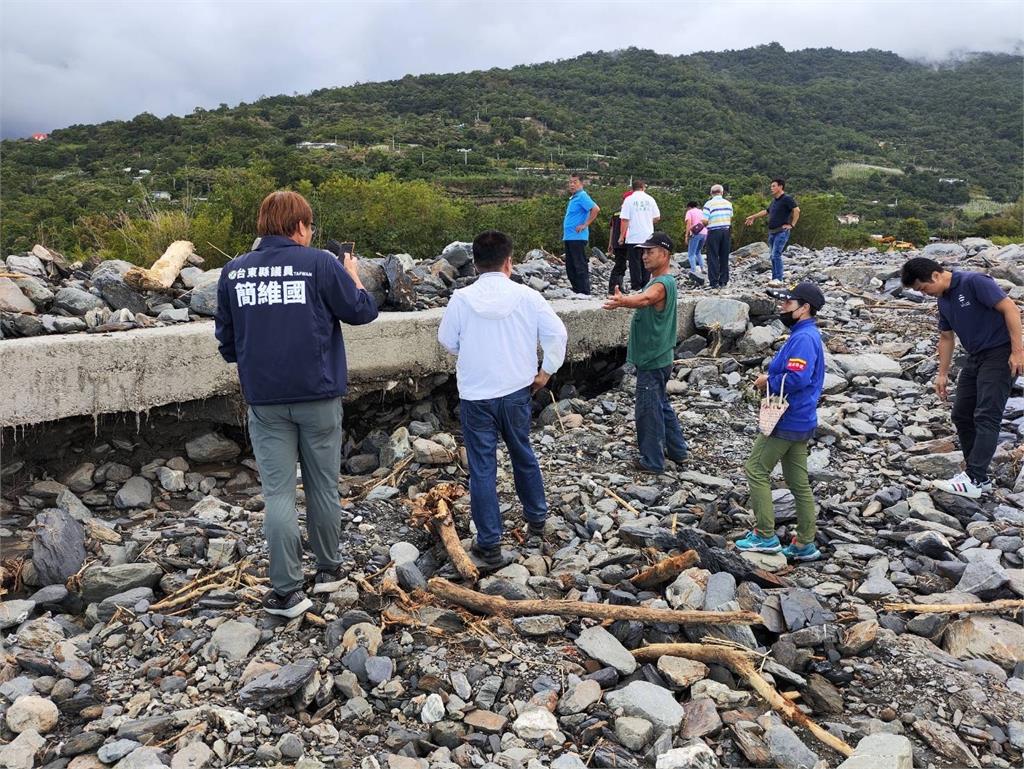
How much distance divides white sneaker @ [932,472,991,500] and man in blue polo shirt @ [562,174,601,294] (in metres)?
4.70

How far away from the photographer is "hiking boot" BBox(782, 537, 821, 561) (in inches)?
164

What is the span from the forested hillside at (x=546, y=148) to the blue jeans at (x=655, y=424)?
19.6ft

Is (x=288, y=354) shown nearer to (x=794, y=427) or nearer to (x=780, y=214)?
(x=794, y=427)

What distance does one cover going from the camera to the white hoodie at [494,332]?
3922 millimetres

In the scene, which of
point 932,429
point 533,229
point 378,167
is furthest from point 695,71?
point 932,429

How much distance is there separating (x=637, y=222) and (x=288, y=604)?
647 centimetres

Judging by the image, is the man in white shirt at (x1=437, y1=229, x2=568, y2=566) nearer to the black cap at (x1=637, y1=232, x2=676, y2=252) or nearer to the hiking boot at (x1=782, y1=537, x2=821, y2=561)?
the black cap at (x1=637, y1=232, x2=676, y2=252)

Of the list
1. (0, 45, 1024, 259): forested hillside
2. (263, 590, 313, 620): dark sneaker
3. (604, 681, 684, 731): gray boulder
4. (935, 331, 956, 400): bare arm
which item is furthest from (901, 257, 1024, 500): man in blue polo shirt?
(0, 45, 1024, 259): forested hillside

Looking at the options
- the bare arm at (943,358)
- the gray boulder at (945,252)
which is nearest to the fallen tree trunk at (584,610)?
the bare arm at (943,358)

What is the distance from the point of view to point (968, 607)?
353 cm

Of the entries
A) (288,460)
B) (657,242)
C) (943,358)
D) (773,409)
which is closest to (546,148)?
(657,242)

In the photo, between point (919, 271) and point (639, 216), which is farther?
point (639, 216)

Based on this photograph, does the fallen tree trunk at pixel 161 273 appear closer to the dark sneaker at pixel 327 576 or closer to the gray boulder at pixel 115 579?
the gray boulder at pixel 115 579

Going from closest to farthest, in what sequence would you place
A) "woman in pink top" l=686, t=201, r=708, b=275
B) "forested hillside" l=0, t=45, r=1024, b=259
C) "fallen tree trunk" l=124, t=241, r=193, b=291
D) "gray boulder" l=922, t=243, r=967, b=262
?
"fallen tree trunk" l=124, t=241, r=193, b=291
"woman in pink top" l=686, t=201, r=708, b=275
"gray boulder" l=922, t=243, r=967, b=262
"forested hillside" l=0, t=45, r=1024, b=259
